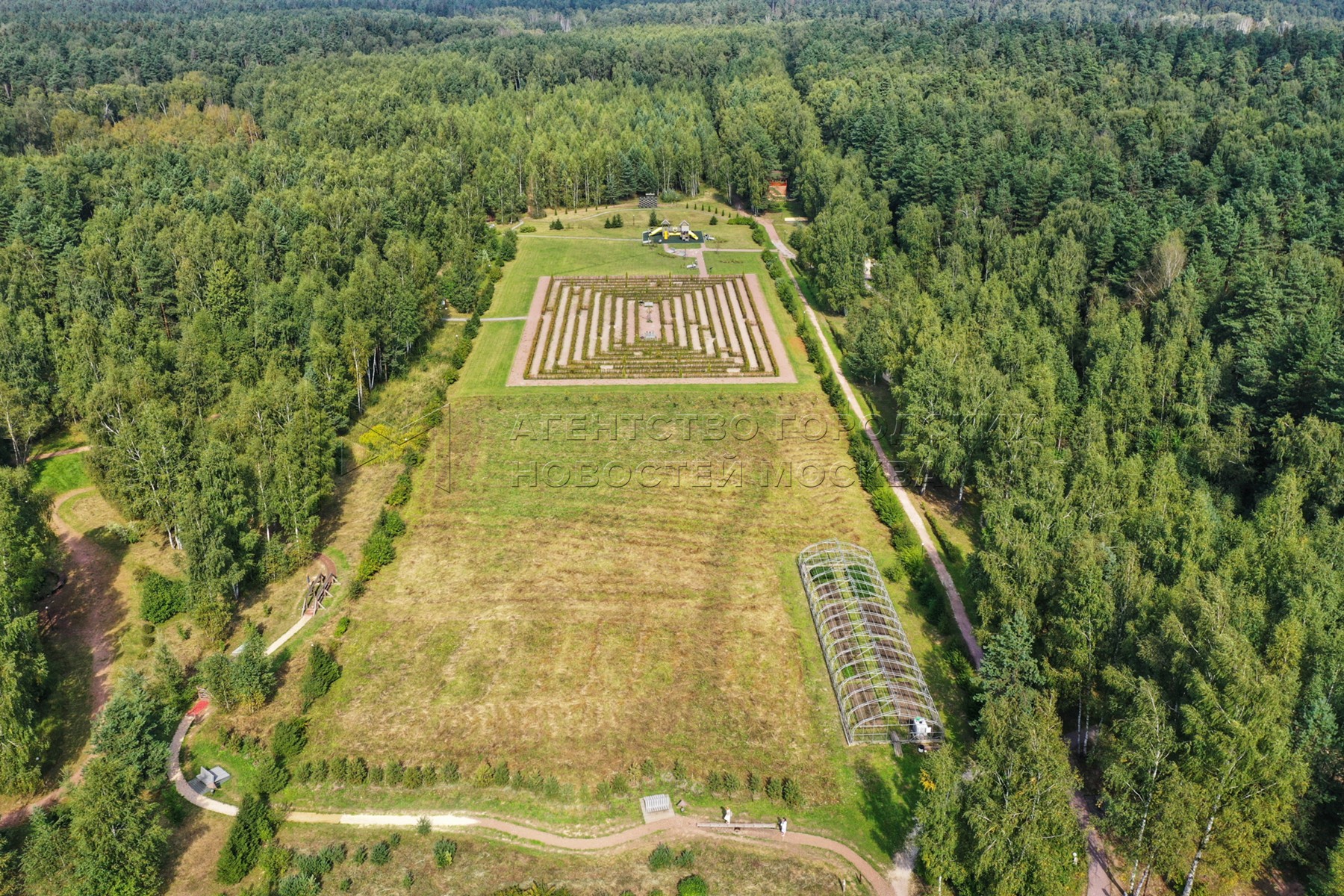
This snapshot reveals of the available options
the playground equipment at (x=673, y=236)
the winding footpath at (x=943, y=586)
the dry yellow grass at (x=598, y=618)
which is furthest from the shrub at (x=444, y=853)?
the playground equipment at (x=673, y=236)

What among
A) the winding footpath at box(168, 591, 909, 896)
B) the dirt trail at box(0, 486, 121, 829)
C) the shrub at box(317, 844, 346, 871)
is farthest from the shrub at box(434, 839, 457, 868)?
the dirt trail at box(0, 486, 121, 829)

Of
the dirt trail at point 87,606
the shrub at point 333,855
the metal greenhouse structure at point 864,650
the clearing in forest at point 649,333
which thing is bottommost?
the dirt trail at point 87,606

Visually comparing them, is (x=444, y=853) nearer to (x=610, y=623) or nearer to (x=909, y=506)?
(x=610, y=623)

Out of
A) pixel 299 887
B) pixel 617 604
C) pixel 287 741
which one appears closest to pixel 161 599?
pixel 287 741

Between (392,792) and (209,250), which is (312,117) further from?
(392,792)

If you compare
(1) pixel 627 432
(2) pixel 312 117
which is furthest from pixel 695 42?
(1) pixel 627 432

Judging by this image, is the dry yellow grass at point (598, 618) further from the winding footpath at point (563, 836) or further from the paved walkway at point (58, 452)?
the paved walkway at point (58, 452)
